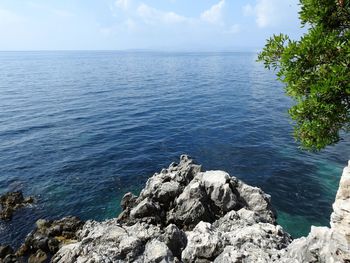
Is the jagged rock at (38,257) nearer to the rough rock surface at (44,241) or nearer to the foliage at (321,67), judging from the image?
the rough rock surface at (44,241)

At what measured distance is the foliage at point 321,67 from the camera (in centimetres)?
1097

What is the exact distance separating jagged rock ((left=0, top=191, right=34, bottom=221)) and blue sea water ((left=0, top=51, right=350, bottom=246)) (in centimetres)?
99

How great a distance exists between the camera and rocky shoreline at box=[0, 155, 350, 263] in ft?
50.2

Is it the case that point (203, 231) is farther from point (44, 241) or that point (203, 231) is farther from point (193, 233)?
point (44, 241)

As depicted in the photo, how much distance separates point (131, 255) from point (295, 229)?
18.8 metres

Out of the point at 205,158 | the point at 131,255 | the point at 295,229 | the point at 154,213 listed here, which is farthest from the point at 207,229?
the point at 205,158

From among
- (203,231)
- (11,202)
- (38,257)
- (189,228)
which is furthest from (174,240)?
(11,202)

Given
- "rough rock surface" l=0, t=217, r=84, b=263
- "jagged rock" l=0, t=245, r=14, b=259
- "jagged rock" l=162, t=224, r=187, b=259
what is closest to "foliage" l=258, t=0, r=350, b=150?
"jagged rock" l=162, t=224, r=187, b=259

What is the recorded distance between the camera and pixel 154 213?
27.7 m

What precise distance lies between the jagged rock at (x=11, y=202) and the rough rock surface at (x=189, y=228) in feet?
38.3

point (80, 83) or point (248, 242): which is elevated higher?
point (248, 242)

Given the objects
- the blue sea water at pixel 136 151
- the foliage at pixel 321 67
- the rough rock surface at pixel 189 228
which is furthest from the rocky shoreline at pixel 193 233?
the blue sea water at pixel 136 151

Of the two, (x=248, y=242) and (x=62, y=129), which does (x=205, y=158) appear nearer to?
(x=248, y=242)

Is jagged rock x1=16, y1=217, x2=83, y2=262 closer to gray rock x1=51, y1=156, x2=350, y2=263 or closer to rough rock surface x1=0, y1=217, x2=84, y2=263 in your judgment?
rough rock surface x1=0, y1=217, x2=84, y2=263
